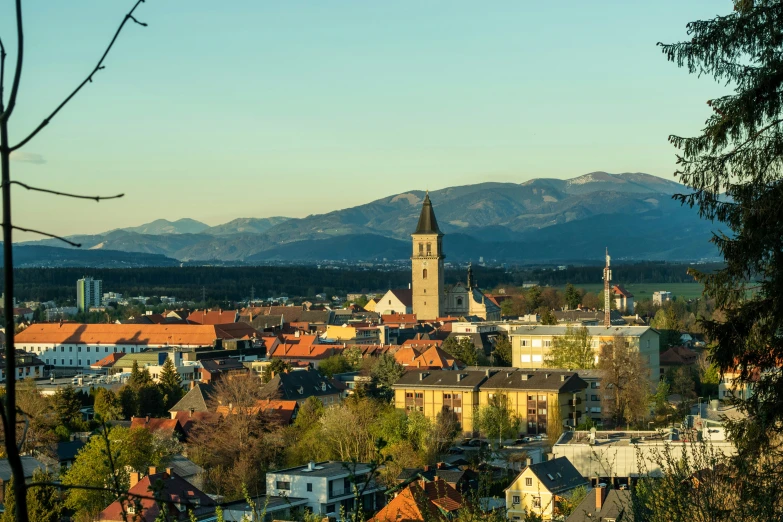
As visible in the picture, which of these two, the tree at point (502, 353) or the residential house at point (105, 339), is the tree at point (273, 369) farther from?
the residential house at point (105, 339)

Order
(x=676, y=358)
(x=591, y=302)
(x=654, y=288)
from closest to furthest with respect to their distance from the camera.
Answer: (x=676, y=358) → (x=591, y=302) → (x=654, y=288)

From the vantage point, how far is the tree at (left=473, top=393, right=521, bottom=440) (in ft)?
139

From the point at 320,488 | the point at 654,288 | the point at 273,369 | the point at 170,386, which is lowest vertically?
the point at 320,488

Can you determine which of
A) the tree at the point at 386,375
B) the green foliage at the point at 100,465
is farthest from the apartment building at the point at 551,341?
the green foliage at the point at 100,465

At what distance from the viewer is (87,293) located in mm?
136750

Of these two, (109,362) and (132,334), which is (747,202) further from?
(132,334)

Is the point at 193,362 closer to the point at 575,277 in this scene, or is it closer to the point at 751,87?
the point at 751,87

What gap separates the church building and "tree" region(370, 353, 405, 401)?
130 ft

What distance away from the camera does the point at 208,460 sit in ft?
117

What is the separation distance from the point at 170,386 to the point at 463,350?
17.6m

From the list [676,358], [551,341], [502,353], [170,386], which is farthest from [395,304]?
[170,386]

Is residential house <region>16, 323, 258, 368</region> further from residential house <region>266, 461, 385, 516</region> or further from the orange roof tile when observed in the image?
residential house <region>266, 461, 385, 516</region>

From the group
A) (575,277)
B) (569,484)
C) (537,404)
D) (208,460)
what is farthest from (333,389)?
(575,277)

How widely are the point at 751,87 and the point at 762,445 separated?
2.56 meters
